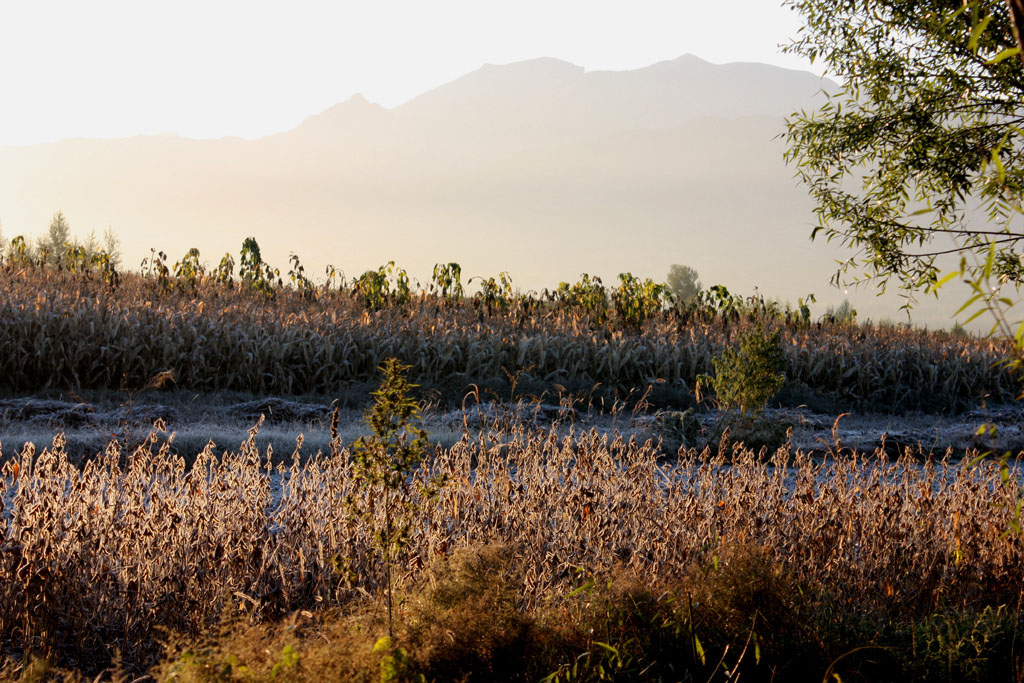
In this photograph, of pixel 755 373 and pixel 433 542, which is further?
pixel 755 373

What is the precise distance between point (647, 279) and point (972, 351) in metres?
5.55

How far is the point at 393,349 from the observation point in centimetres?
1099

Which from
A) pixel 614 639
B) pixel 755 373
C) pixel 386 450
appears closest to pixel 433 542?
pixel 386 450

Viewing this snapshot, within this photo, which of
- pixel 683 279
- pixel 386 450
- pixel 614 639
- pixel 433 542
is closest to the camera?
pixel 614 639

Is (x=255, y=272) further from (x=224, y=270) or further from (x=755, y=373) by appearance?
(x=755, y=373)

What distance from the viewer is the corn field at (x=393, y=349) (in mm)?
10406

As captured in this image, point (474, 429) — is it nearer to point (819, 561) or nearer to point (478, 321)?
point (819, 561)

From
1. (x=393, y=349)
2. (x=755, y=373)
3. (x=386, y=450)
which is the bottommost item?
(x=386, y=450)

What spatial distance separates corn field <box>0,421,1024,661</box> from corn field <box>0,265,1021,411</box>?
4642 millimetres

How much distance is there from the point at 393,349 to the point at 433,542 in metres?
7.32

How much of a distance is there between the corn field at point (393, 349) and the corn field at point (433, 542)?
4.64 meters

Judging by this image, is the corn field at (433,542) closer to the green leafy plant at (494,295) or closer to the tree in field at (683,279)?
the green leafy plant at (494,295)

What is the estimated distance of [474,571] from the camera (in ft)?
9.81

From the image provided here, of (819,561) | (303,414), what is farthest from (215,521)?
(303,414)
